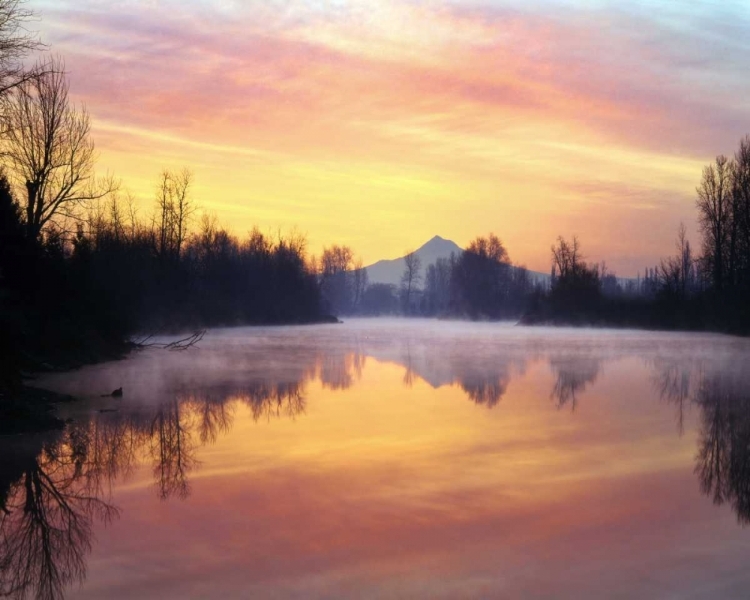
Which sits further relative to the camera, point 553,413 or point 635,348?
point 635,348

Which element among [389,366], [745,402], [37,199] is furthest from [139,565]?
[37,199]

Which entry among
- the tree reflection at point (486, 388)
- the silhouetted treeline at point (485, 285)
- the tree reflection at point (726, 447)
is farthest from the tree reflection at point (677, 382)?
the silhouetted treeline at point (485, 285)

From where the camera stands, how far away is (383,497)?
23.9 ft

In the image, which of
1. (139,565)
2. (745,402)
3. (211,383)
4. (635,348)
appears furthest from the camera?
(635,348)

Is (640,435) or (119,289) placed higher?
(119,289)

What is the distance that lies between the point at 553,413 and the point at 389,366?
35.3 ft

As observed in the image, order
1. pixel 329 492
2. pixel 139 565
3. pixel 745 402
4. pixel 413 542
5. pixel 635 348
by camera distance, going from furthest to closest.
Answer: pixel 635 348 < pixel 745 402 < pixel 329 492 < pixel 413 542 < pixel 139 565

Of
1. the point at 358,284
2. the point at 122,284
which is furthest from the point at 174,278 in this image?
the point at 358,284

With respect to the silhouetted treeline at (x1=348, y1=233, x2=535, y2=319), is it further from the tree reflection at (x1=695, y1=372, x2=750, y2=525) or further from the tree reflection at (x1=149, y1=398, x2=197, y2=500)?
the tree reflection at (x1=149, y1=398, x2=197, y2=500)

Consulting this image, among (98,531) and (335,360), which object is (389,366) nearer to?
(335,360)

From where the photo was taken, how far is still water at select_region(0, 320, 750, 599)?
5.22 meters

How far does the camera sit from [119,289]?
32.3 metres

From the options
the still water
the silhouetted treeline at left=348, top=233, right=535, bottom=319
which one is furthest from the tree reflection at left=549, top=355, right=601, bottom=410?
the silhouetted treeline at left=348, top=233, right=535, bottom=319

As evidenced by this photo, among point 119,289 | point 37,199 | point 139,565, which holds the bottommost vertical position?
point 139,565
